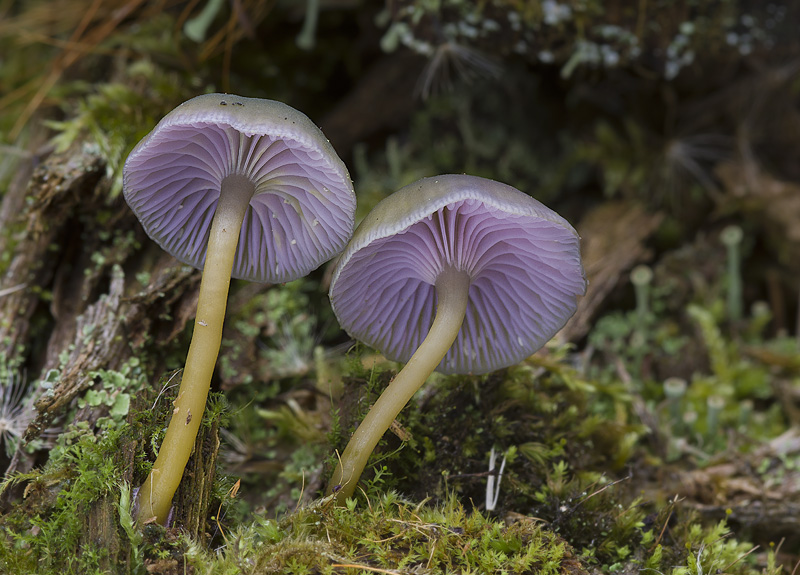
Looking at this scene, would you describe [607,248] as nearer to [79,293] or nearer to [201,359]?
[201,359]

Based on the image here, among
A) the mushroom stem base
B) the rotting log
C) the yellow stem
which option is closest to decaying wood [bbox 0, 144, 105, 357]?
the rotting log

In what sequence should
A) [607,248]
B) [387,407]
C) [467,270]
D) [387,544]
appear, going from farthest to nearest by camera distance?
1. [607,248]
2. [467,270]
3. [387,407]
4. [387,544]

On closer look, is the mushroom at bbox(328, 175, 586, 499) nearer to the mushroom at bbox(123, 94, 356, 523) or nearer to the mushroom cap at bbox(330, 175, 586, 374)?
the mushroom cap at bbox(330, 175, 586, 374)

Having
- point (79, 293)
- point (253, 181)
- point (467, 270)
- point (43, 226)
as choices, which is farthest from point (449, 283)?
point (43, 226)

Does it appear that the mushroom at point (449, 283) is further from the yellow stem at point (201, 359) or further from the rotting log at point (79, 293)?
the rotting log at point (79, 293)

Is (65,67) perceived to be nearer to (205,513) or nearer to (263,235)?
(263,235)

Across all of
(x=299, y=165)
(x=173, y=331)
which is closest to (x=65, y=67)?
(x=173, y=331)
